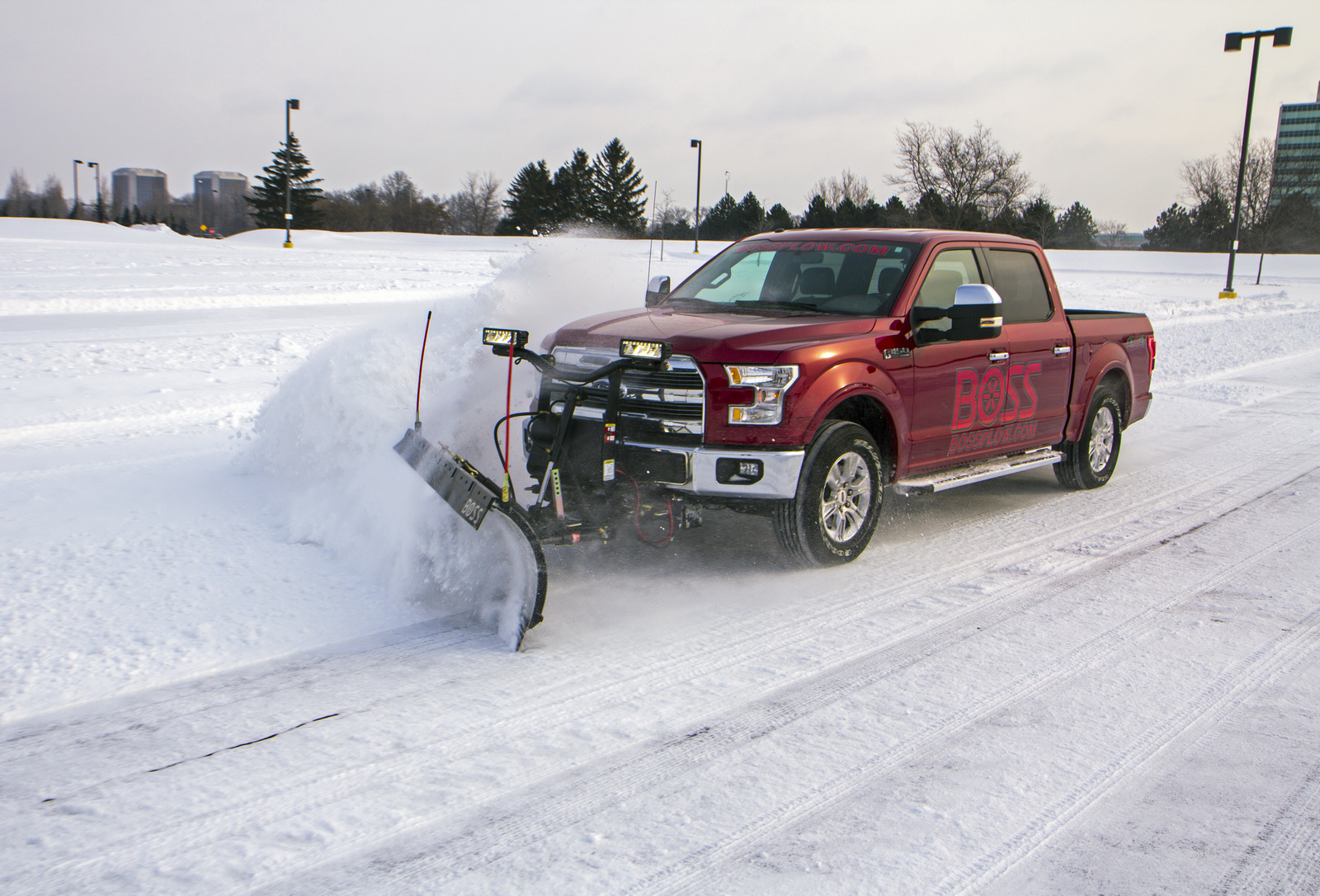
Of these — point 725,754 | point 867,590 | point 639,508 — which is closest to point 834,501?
point 867,590

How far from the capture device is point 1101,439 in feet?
25.3

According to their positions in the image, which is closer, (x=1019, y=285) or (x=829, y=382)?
(x=829, y=382)

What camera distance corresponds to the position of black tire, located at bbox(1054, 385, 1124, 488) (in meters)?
7.51

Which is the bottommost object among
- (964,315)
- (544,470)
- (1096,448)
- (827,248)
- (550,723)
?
(550,723)

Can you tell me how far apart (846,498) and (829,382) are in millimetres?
676

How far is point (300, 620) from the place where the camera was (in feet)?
15.0

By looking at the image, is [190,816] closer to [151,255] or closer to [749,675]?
[749,675]

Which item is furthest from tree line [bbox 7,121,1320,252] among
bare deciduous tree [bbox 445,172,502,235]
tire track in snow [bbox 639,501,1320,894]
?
tire track in snow [bbox 639,501,1320,894]

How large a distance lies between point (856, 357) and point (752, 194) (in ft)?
225

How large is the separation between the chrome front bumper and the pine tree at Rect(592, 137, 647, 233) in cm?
7662

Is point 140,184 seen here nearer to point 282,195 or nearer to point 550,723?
point 282,195

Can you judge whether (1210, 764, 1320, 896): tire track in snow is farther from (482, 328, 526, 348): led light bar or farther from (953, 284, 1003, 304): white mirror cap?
(482, 328, 526, 348): led light bar

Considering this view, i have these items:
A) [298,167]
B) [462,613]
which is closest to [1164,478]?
[462,613]

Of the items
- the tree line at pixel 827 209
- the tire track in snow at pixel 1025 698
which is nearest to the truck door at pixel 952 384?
the tire track in snow at pixel 1025 698
